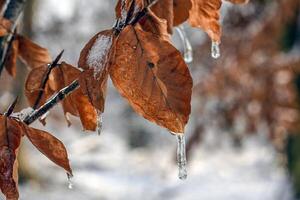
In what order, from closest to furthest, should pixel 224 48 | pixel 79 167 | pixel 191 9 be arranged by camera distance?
pixel 191 9, pixel 224 48, pixel 79 167

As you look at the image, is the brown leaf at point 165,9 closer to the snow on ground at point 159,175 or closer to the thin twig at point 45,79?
the thin twig at point 45,79

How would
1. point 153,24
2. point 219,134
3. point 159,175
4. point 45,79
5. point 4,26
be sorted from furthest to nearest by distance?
1. point 159,175
2. point 219,134
3. point 4,26
4. point 45,79
5. point 153,24

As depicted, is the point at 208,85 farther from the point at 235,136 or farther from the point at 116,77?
the point at 116,77

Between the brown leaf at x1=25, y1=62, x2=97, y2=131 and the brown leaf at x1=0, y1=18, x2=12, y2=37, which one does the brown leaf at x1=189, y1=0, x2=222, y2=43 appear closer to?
the brown leaf at x1=25, y1=62, x2=97, y2=131

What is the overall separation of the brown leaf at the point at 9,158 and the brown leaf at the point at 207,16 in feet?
0.95

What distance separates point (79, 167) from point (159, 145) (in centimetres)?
272

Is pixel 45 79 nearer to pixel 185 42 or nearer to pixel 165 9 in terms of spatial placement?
pixel 165 9

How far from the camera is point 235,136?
5.75 metres

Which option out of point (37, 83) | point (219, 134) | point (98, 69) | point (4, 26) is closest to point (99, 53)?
point (98, 69)

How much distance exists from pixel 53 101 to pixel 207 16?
0.24m

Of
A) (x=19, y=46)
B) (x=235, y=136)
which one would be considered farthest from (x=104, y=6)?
(x=19, y=46)

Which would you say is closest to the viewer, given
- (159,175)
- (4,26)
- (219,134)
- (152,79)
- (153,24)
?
(152,79)

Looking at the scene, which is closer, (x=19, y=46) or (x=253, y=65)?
(x=19, y=46)

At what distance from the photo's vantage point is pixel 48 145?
0.74 m
